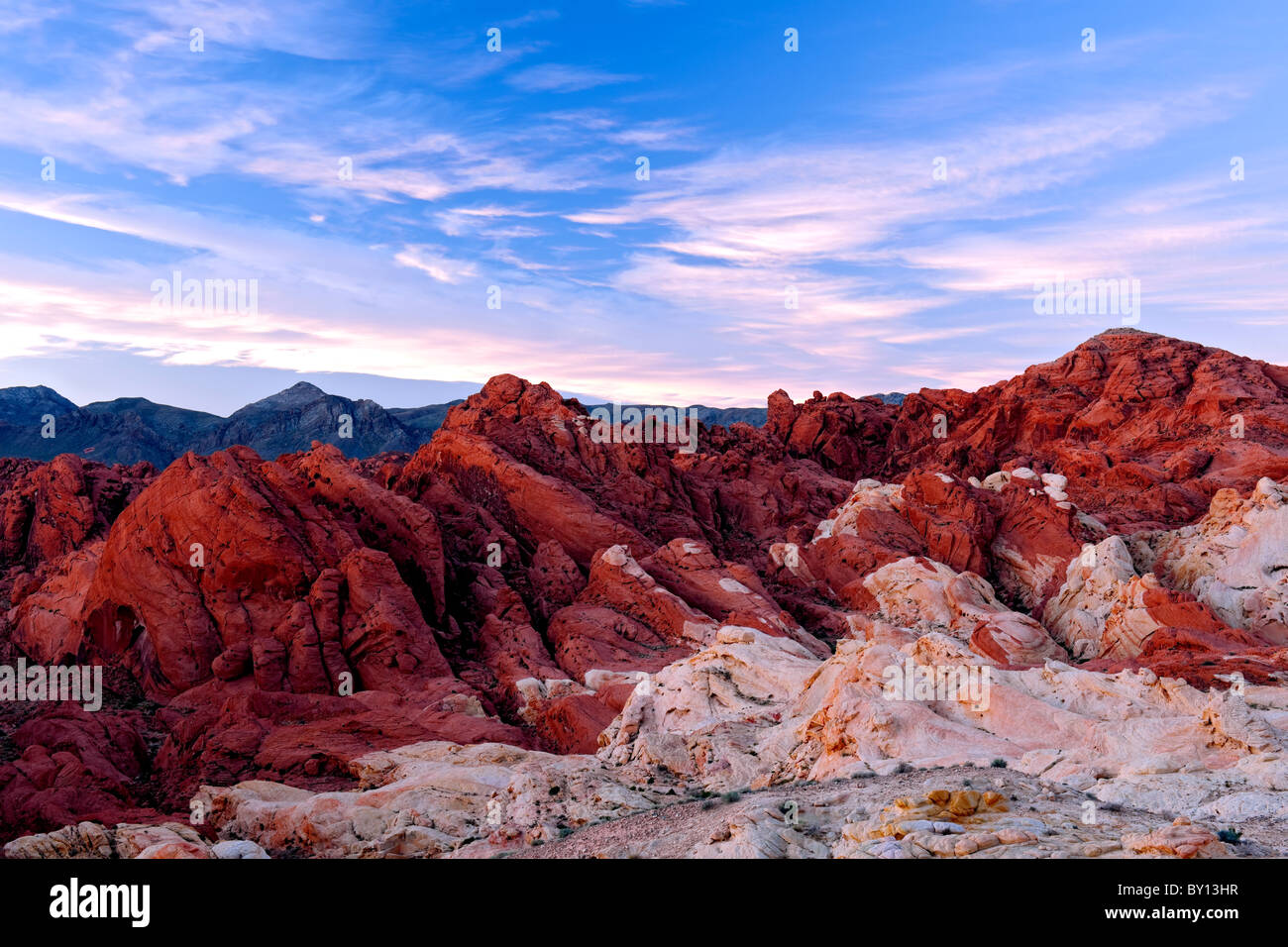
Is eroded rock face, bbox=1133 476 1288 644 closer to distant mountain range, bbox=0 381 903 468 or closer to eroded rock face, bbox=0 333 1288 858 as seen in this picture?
eroded rock face, bbox=0 333 1288 858

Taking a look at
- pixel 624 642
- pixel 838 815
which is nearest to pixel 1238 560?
pixel 624 642

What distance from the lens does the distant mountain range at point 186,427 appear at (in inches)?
5226

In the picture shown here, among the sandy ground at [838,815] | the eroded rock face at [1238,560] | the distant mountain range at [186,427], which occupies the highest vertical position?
the distant mountain range at [186,427]

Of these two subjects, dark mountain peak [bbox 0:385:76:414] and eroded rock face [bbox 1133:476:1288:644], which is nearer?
eroded rock face [bbox 1133:476:1288:644]

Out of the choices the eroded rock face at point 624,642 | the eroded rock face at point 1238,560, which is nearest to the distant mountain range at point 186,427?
the eroded rock face at point 624,642

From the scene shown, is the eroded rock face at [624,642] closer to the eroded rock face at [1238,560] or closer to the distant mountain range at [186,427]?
the eroded rock face at [1238,560]

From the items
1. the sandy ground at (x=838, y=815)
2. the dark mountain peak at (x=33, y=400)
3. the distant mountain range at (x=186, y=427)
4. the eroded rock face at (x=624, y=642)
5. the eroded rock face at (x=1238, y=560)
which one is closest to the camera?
the sandy ground at (x=838, y=815)

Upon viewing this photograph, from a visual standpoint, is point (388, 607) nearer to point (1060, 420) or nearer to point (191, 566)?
point (191, 566)

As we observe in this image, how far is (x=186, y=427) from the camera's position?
15812 cm

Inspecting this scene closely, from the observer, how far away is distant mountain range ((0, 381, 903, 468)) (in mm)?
132750

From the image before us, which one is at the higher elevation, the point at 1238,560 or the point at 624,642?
the point at 1238,560

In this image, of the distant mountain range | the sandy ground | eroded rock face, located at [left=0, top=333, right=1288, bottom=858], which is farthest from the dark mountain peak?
the sandy ground

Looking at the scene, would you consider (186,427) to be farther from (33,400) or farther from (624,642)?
(624,642)
